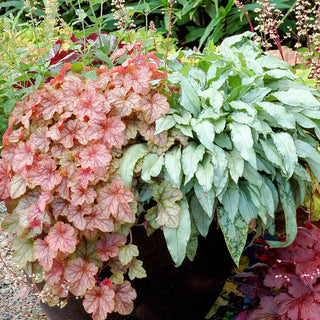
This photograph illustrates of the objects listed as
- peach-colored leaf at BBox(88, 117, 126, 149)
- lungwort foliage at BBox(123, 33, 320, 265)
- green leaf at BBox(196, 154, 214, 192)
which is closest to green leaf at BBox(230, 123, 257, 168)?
lungwort foliage at BBox(123, 33, 320, 265)

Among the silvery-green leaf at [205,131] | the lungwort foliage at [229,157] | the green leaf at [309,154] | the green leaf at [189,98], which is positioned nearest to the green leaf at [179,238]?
the lungwort foliage at [229,157]

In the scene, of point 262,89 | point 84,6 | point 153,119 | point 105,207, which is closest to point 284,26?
point 84,6

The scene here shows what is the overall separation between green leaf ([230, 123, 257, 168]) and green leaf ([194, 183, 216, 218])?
162 mm

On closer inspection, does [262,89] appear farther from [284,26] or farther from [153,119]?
[284,26]

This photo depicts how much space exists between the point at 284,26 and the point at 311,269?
246cm

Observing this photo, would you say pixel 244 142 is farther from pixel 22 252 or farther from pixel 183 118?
Result: pixel 22 252

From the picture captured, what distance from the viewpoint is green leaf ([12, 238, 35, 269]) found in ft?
5.09

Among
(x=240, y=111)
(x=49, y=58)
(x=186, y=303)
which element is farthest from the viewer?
(x=49, y=58)

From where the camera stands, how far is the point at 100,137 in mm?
1515

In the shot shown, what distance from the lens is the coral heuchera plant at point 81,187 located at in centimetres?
147

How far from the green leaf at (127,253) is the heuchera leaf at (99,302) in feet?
0.36

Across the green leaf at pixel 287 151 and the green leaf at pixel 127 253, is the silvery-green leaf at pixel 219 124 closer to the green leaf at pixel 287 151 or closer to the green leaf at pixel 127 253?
the green leaf at pixel 287 151

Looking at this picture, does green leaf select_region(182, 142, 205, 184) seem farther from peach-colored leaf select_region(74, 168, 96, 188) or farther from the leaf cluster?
the leaf cluster

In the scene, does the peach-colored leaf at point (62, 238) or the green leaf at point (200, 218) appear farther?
the green leaf at point (200, 218)
